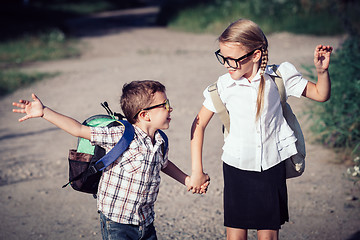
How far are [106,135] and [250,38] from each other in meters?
0.90

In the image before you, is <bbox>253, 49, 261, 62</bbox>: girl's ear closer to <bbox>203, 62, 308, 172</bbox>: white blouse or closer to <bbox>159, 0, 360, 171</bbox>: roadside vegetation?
<bbox>203, 62, 308, 172</bbox>: white blouse

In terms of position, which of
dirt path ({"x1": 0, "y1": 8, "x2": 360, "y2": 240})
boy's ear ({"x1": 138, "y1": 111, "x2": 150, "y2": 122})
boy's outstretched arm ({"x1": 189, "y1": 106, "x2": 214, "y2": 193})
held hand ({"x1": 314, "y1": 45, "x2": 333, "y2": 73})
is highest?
held hand ({"x1": 314, "y1": 45, "x2": 333, "y2": 73})

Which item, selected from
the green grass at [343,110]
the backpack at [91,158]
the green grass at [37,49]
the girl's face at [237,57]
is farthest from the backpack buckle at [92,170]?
the green grass at [37,49]

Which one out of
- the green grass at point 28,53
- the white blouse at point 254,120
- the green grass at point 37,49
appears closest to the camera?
the white blouse at point 254,120

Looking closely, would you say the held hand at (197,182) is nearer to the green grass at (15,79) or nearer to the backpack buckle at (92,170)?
the backpack buckle at (92,170)

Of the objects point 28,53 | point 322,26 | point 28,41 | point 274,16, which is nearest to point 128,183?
point 28,53

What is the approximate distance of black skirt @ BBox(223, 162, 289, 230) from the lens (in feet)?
8.50

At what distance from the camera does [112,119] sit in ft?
8.28

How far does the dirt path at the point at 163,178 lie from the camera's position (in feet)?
12.8

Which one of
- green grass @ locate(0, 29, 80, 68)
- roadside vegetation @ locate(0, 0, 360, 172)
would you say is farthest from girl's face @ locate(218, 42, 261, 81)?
green grass @ locate(0, 29, 80, 68)

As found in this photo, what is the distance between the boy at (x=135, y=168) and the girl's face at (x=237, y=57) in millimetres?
392

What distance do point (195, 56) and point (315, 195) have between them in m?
7.62

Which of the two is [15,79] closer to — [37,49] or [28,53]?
[28,53]

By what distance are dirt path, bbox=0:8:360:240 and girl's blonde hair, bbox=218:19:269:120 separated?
1.63 metres
